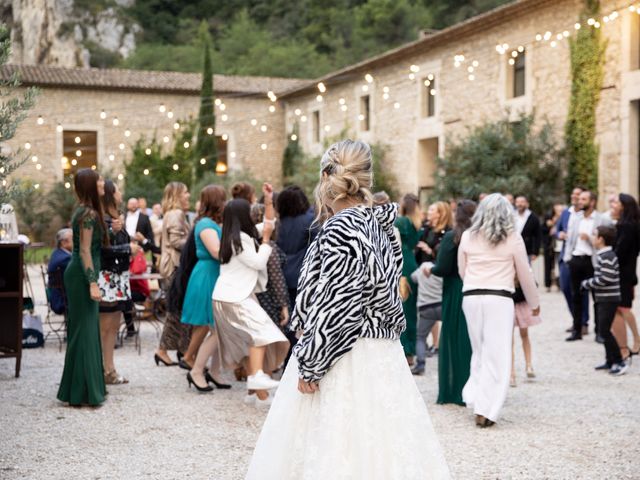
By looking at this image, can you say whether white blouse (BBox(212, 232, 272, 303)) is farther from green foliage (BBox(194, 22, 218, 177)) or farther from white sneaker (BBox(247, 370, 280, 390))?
green foliage (BBox(194, 22, 218, 177))

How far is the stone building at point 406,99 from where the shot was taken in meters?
17.1

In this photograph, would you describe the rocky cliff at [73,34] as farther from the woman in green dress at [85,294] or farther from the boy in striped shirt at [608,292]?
the boy in striped shirt at [608,292]

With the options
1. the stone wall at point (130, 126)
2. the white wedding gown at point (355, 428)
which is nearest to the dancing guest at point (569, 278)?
the white wedding gown at point (355, 428)

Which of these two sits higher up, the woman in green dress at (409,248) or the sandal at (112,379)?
the woman in green dress at (409,248)

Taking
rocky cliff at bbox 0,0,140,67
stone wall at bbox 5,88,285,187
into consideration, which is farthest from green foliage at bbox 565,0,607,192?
rocky cliff at bbox 0,0,140,67

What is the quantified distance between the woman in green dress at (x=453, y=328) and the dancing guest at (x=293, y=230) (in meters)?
1.25

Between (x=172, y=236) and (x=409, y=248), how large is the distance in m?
2.88

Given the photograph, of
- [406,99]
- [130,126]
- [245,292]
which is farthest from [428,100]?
[245,292]

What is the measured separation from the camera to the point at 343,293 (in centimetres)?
304

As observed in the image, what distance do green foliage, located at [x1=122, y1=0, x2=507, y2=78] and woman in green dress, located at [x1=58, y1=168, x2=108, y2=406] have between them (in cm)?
3560

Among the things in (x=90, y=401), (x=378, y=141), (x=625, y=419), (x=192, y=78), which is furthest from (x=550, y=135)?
(x=192, y=78)

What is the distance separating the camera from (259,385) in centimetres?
595

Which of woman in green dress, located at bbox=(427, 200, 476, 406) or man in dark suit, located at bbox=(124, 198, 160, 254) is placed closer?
woman in green dress, located at bbox=(427, 200, 476, 406)

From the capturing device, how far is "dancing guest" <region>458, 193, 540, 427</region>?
557 centimetres
